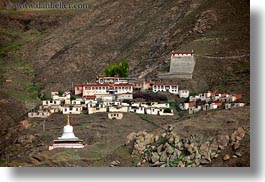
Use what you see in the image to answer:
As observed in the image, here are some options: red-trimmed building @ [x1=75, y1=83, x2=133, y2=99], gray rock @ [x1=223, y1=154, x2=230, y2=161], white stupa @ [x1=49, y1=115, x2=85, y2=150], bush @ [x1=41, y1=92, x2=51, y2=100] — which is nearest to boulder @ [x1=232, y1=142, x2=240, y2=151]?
gray rock @ [x1=223, y1=154, x2=230, y2=161]

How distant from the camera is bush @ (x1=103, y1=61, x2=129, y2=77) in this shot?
13016 millimetres

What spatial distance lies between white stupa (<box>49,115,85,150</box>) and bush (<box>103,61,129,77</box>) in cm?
96

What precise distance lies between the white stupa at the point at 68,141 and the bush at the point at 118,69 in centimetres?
96

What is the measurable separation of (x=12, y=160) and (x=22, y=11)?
2.17 metres

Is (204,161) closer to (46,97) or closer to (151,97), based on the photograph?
(151,97)

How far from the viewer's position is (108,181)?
12.3 meters

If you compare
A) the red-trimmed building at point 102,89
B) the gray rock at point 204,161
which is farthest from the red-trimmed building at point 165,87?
the gray rock at point 204,161

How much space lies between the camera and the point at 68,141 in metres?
12.6

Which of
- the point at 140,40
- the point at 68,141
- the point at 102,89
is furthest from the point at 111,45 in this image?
the point at 68,141

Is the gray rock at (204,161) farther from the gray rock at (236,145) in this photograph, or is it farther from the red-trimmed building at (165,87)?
the red-trimmed building at (165,87)

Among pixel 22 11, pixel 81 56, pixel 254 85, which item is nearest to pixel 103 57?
pixel 81 56

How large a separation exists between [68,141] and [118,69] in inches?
49.3

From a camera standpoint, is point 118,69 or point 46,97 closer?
point 46,97

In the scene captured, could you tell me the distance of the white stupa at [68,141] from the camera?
41.3 feet
